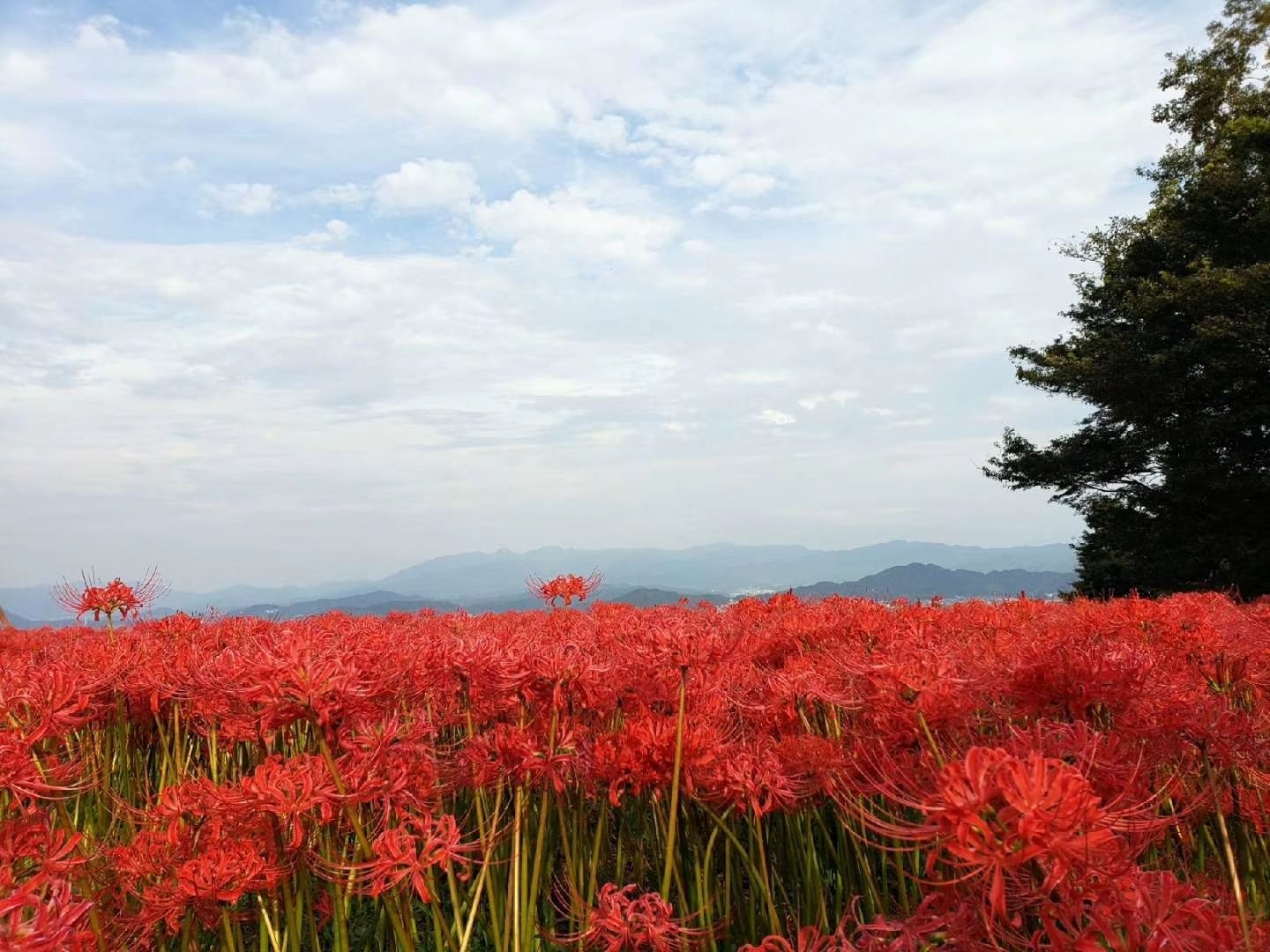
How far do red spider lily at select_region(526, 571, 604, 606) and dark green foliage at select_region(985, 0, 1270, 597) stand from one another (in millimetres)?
18160

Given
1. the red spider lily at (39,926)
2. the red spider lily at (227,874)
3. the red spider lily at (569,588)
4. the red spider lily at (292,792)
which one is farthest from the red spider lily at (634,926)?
the red spider lily at (569,588)

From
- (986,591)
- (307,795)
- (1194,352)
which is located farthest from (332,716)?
(1194,352)

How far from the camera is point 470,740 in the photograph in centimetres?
298

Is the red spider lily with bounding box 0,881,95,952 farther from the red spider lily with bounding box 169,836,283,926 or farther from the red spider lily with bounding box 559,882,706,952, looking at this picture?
the red spider lily with bounding box 559,882,706,952

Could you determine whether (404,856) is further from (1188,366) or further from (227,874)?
(1188,366)

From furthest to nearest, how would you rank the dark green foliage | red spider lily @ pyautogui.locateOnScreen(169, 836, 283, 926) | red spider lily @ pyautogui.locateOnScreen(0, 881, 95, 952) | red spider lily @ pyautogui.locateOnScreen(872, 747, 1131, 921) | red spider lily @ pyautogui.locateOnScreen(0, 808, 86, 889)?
the dark green foliage < red spider lily @ pyautogui.locateOnScreen(169, 836, 283, 926) < red spider lily @ pyautogui.locateOnScreen(0, 808, 86, 889) < red spider lily @ pyautogui.locateOnScreen(0, 881, 95, 952) < red spider lily @ pyautogui.locateOnScreen(872, 747, 1131, 921)

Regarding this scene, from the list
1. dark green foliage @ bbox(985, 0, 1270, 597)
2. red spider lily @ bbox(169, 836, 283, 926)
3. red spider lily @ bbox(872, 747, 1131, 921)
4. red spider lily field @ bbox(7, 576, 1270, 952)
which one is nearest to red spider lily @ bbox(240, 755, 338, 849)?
red spider lily field @ bbox(7, 576, 1270, 952)

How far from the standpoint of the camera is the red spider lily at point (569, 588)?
5.05 meters

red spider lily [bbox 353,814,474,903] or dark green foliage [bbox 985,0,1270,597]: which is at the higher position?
dark green foliage [bbox 985,0,1270,597]

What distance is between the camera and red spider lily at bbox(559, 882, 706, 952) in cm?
228

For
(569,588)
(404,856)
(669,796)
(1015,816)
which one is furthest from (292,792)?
(569,588)

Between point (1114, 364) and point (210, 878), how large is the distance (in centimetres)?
2279

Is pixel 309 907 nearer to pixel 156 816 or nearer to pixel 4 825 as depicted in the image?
pixel 156 816

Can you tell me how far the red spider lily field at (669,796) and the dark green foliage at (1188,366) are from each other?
60.2 ft
